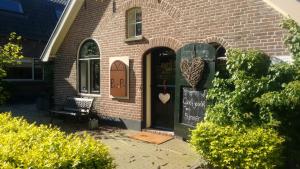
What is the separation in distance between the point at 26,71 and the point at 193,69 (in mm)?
13604

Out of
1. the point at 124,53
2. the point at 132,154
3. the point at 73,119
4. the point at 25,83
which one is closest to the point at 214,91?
the point at 132,154

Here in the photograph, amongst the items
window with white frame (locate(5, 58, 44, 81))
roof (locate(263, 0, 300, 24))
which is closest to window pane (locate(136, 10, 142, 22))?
roof (locate(263, 0, 300, 24))

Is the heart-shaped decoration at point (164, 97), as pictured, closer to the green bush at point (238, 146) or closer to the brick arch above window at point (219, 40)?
the brick arch above window at point (219, 40)

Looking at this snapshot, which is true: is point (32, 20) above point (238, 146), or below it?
above

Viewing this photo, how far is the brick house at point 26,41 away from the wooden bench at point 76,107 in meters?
6.27

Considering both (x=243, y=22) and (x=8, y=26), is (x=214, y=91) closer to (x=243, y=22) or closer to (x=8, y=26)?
(x=243, y=22)

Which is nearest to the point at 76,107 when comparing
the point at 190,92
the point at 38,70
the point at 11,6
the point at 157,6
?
the point at 157,6

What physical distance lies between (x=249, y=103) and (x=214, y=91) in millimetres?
939

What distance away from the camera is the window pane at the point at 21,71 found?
1772 centimetres

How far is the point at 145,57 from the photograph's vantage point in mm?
9555

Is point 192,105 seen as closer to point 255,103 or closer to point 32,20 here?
point 255,103

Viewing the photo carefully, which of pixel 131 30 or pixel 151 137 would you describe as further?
pixel 131 30

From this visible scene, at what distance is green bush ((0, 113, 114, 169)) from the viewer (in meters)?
3.30

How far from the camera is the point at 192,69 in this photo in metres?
7.77
